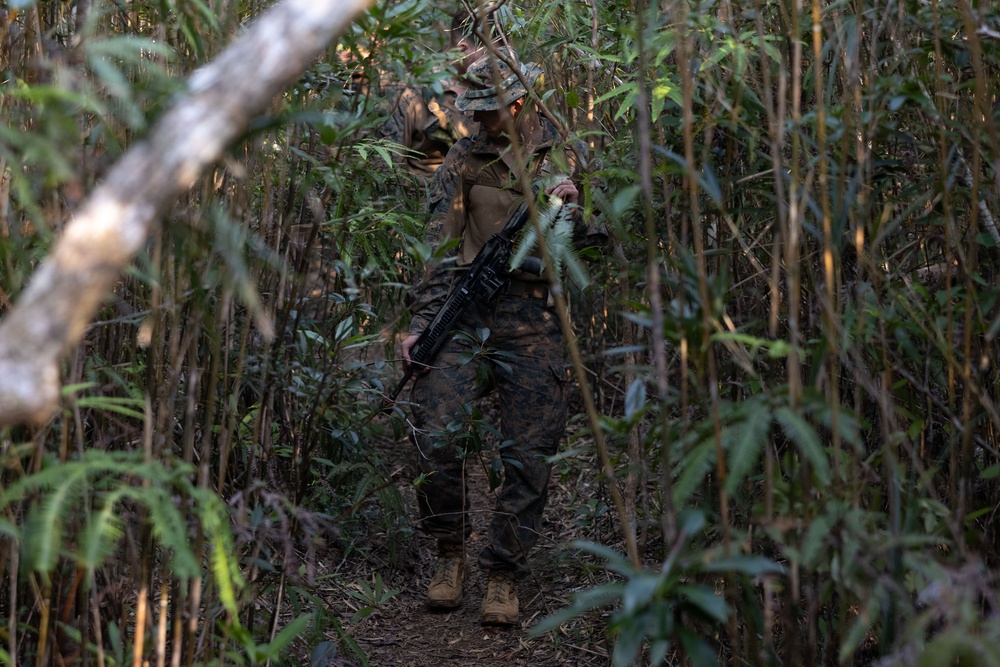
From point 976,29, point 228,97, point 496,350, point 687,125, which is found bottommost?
point 496,350

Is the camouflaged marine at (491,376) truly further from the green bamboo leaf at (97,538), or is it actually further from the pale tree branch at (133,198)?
the pale tree branch at (133,198)

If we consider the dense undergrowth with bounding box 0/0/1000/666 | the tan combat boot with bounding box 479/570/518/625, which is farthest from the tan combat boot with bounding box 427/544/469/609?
the dense undergrowth with bounding box 0/0/1000/666

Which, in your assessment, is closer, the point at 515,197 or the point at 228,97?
the point at 228,97

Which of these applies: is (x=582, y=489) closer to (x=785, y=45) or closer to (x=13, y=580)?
(x=785, y=45)

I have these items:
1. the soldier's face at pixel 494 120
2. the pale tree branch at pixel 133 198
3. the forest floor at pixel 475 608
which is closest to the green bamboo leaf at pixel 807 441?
the pale tree branch at pixel 133 198

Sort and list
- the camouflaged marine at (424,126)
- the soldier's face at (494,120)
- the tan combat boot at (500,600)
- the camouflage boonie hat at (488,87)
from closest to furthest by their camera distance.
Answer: the camouflage boonie hat at (488,87)
the tan combat boot at (500,600)
the soldier's face at (494,120)
the camouflaged marine at (424,126)

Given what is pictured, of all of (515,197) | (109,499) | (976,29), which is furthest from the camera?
(515,197)

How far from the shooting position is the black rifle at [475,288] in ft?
10.6

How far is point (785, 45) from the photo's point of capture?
2.21m

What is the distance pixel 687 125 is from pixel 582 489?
2.86m

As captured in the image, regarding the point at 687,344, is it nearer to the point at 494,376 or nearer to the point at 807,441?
the point at 807,441

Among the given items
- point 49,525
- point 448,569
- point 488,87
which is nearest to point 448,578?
point 448,569

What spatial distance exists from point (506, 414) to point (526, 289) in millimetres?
462

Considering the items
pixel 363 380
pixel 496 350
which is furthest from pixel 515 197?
pixel 363 380
